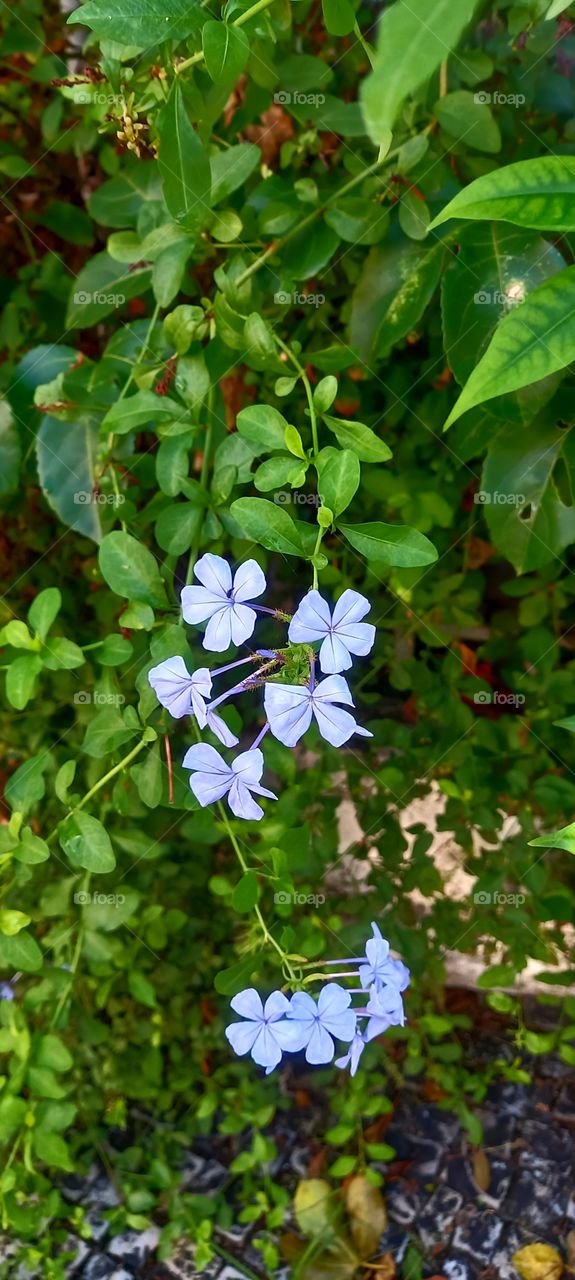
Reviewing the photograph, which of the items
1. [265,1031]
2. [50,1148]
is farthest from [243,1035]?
[50,1148]

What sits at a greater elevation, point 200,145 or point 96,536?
point 200,145

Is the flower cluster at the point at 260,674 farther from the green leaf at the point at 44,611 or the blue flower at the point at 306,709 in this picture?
the green leaf at the point at 44,611

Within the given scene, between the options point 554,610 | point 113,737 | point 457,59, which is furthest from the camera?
point 554,610

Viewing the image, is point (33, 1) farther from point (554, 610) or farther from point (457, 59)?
point (554, 610)

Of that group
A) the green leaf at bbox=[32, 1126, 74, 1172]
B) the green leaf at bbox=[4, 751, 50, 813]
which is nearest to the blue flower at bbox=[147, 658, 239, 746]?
the green leaf at bbox=[4, 751, 50, 813]

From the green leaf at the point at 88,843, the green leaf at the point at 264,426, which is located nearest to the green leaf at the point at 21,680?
the green leaf at the point at 88,843

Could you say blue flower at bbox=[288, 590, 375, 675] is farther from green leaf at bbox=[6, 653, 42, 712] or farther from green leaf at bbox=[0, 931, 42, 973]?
green leaf at bbox=[0, 931, 42, 973]

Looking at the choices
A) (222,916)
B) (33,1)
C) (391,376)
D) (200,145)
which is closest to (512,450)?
(391,376)
